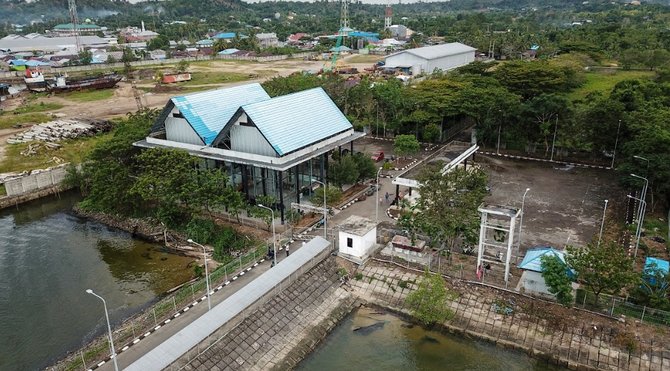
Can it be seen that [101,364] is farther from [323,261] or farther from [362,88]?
[362,88]

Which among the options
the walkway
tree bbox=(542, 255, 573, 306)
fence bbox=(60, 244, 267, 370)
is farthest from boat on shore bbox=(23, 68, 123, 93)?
tree bbox=(542, 255, 573, 306)

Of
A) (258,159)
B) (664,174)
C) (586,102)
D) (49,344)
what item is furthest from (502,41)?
(49,344)

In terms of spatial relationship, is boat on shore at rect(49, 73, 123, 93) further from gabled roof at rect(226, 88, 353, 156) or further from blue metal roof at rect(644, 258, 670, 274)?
blue metal roof at rect(644, 258, 670, 274)

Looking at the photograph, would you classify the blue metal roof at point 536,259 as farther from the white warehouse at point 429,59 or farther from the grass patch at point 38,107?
the grass patch at point 38,107

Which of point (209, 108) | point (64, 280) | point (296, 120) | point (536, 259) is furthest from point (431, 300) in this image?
point (209, 108)

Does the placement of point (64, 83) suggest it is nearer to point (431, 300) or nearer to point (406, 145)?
point (406, 145)

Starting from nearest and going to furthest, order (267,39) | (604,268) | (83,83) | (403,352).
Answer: (604,268), (403,352), (83,83), (267,39)
